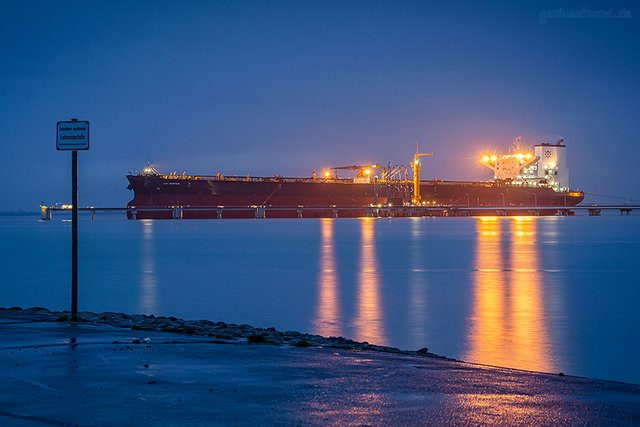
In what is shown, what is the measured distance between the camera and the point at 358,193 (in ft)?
304

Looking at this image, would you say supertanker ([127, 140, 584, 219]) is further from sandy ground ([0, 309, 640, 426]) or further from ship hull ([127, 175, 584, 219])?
sandy ground ([0, 309, 640, 426])

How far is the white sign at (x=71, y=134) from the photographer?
683cm

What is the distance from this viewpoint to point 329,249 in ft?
92.4

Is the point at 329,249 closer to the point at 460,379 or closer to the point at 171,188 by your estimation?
the point at 460,379

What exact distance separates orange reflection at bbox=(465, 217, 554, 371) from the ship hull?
59.4 metres

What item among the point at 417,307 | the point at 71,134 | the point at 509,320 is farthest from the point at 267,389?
the point at 417,307

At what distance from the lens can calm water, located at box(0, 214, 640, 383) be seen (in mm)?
7863

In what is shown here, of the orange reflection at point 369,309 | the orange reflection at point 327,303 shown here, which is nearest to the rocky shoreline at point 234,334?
the orange reflection at point 369,309

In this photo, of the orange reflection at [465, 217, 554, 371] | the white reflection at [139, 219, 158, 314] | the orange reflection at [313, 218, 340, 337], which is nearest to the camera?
the orange reflection at [465, 217, 554, 371]

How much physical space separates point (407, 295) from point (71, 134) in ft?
25.1

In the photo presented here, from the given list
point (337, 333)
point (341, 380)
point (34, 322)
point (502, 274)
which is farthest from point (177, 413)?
point (502, 274)

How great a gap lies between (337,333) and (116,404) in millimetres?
5304

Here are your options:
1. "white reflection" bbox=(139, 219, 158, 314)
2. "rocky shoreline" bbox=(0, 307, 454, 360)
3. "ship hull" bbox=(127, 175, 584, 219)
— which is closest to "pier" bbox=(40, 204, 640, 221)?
"ship hull" bbox=(127, 175, 584, 219)

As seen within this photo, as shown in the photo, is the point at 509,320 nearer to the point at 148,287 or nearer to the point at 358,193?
the point at 148,287
